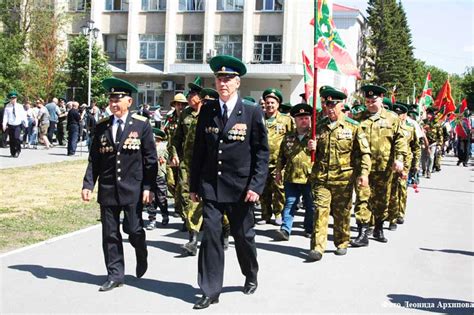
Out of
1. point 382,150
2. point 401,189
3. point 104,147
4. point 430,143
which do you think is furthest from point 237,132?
point 430,143

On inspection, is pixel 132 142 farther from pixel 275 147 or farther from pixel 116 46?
pixel 116 46

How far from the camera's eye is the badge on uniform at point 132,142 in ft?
19.8

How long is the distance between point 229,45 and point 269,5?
14.0 ft

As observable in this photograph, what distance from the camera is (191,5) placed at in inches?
1902

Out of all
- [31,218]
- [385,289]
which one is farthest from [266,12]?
[385,289]

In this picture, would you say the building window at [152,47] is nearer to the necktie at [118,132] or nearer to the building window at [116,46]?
the building window at [116,46]

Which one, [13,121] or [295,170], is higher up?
[13,121]

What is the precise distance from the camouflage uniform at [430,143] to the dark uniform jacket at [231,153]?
1426 cm

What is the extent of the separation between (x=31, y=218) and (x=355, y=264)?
16.9ft

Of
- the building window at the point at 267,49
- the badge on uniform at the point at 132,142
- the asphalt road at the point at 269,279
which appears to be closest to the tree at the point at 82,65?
the building window at the point at 267,49

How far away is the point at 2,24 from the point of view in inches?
1644

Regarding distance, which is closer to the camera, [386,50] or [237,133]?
[237,133]

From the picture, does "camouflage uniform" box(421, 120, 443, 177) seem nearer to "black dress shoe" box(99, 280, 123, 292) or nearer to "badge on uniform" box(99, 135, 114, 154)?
"badge on uniform" box(99, 135, 114, 154)

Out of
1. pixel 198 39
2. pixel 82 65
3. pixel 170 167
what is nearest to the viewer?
pixel 170 167
